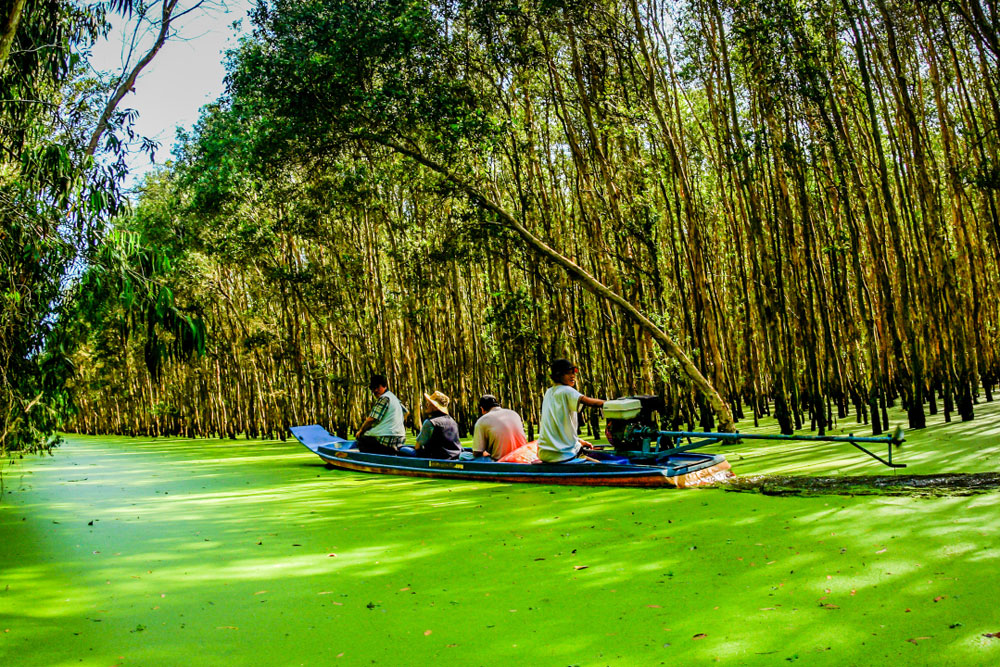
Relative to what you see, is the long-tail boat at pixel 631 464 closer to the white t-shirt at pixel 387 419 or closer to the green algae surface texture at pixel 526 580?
the green algae surface texture at pixel 526 580

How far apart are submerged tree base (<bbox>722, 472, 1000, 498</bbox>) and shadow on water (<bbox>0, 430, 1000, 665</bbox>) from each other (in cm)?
25

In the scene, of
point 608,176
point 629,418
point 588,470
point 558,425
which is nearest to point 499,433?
point 558,425

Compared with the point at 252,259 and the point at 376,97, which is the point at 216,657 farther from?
the point at 252,259

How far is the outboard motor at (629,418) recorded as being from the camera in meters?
6.07

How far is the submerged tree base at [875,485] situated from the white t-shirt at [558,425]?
1343 mm

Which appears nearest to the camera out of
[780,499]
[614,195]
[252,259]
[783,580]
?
[783,580]

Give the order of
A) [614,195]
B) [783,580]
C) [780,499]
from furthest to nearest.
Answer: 1. [614,195]
2. [780,499]
3. [783,580]

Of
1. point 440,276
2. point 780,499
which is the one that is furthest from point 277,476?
point 780,499

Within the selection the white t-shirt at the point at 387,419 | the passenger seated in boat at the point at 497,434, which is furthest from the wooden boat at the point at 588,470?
the white t-shirt at the point at 387,419

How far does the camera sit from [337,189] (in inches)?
528

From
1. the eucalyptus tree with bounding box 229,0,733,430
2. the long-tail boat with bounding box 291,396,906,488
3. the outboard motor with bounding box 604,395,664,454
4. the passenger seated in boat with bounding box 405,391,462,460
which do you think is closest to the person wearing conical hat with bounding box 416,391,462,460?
the passenger seated in boat with bounding box 405,391,462,460

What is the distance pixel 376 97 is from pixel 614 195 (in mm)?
3128

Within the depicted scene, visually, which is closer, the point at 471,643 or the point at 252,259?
the point at 471,643

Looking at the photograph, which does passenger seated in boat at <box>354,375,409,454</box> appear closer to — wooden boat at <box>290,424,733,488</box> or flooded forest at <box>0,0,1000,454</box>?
wooden boat at <box>290,424,733,488</box>
